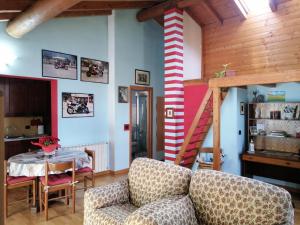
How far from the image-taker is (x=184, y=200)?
6.84 feet

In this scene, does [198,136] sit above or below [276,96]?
below

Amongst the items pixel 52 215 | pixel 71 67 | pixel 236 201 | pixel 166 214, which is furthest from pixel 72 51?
pixel 236 201

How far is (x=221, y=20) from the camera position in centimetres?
548

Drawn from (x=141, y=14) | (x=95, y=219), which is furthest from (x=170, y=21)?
(x=95, y=219)

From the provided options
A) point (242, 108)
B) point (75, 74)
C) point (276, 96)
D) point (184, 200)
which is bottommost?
point (184, 200)

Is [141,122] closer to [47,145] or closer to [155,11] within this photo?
[155,11]

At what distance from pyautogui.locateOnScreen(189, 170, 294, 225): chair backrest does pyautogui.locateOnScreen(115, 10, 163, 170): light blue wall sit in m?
3.47

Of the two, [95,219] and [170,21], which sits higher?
[170,21]

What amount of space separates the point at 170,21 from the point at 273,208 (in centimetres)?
436

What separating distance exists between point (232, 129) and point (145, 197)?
2601 mm

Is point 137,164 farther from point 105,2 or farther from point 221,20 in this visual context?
point 221,20

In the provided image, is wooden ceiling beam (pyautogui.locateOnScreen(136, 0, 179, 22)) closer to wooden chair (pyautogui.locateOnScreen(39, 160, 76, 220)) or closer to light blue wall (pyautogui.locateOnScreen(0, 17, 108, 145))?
light blue wall (pyautogui.locateOnScreen(0, 17, 108, 145))

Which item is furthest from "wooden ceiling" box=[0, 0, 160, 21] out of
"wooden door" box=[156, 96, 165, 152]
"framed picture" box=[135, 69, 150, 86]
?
"wooden door" box=[156, 96, 165, 152]

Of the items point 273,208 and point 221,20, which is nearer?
point 273,208
